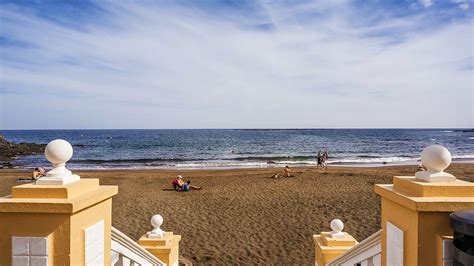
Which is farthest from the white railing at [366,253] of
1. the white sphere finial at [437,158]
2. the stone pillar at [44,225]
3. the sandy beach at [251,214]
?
the sandy beach at [251,214]

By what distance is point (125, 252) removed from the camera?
272 centimetres

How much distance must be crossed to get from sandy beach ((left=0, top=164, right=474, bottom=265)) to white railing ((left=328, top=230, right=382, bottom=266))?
14.8 feet

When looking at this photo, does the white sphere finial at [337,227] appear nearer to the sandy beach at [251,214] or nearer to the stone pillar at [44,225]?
the stone pillar at [44,225]

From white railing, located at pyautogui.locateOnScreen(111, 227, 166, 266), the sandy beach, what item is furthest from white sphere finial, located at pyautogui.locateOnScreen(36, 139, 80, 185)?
the sandy beach

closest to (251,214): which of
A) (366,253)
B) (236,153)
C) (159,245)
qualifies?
(159,245)

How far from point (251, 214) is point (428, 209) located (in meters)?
9.37

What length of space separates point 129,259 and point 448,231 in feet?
7.43

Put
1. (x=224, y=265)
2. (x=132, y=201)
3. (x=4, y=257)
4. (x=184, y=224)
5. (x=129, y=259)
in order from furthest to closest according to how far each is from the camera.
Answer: (x=132, y=201) < (x=184, y=224) < (x=224, y=265) < (x=129, y=259) < (x=4, y=257)

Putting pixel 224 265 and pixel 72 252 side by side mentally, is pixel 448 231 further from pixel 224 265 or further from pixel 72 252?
pixel 224 265

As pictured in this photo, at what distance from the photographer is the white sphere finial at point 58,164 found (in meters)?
1.97

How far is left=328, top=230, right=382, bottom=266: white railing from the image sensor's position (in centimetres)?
254

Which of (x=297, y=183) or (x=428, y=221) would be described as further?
(x=297, y=183)

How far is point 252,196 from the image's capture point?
13.8m

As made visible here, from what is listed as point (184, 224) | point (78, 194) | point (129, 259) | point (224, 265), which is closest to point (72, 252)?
point (78, 194)
